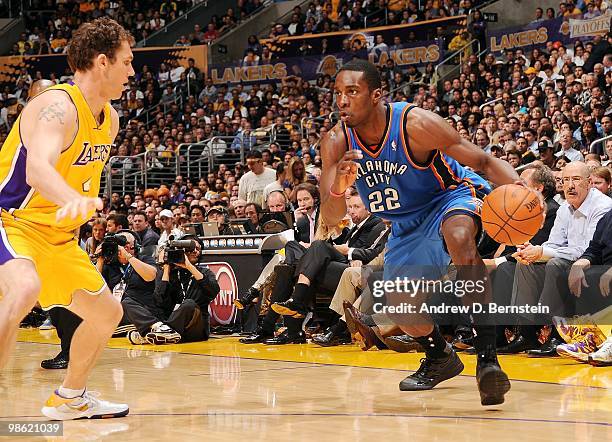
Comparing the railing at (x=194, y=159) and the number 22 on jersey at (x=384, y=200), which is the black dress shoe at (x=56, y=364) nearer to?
the number 22 on jersey at (x=384, y=200)

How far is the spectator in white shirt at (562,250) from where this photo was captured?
7.39 metres

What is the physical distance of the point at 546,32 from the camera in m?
18.7

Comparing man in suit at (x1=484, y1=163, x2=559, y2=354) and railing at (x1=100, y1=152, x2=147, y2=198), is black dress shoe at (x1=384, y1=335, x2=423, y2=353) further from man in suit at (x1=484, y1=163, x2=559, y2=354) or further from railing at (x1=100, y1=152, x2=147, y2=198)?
railing at (x1=100, y1=152, x2=147, y2=198)

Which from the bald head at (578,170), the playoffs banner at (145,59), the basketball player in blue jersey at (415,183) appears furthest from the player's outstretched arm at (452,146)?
the playoffs banner at (145,59)

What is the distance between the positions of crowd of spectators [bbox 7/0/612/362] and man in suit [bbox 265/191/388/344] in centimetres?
167

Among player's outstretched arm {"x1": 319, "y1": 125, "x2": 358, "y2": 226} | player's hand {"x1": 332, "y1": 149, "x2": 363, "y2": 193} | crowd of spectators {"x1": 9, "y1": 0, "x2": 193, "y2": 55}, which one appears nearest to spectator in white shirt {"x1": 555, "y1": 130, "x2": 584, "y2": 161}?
player's outstretched arm {"x1": 319, "y1": 125, "x2": 358, "y2": 226}

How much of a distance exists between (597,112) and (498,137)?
1485 mm

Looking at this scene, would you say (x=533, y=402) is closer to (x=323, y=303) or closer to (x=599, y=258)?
(x=599, y=258)

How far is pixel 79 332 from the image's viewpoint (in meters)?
4.89

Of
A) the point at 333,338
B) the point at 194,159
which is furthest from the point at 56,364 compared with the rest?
the point at 194,159

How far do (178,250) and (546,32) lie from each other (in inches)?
471

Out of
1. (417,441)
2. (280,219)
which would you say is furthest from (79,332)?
(280,219)

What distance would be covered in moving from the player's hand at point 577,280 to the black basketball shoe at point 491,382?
8.12 feet

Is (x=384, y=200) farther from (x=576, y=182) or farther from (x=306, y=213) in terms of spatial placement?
(x=306, y=213)
